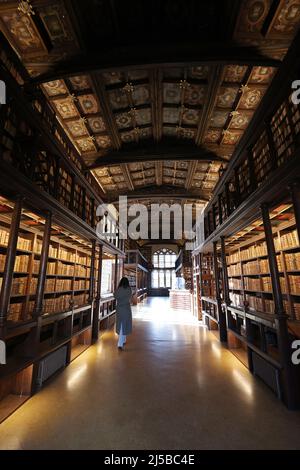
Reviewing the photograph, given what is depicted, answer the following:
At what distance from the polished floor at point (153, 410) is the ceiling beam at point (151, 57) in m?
4.56

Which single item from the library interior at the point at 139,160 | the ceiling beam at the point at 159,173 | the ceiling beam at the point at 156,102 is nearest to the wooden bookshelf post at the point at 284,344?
the library interior at the point at 139,160

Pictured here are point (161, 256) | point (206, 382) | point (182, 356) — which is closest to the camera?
point (206, 382)

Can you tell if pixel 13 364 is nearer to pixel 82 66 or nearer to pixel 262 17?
pixel 82 66

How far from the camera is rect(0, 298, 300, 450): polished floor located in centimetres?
177

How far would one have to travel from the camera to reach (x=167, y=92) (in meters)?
4.59

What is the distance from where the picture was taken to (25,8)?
2.80 meters

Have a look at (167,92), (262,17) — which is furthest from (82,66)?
(262,17)

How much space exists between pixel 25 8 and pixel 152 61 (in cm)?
180

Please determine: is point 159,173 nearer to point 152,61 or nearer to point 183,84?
point 183,84

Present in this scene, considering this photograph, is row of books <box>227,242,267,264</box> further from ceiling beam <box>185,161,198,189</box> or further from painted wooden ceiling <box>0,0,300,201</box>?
ceiling beam <box>185,161,198,189</box>

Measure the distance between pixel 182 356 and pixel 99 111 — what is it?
17.7ft

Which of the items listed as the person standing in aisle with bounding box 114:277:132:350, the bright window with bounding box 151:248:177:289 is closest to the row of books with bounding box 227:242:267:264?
the person standing in aisle with bounding box 114:277:132:350

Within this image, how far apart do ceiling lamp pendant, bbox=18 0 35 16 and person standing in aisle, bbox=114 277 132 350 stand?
462cm

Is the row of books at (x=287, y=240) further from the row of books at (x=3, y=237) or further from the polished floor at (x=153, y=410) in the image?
the row of books at (x=3, y=237)
